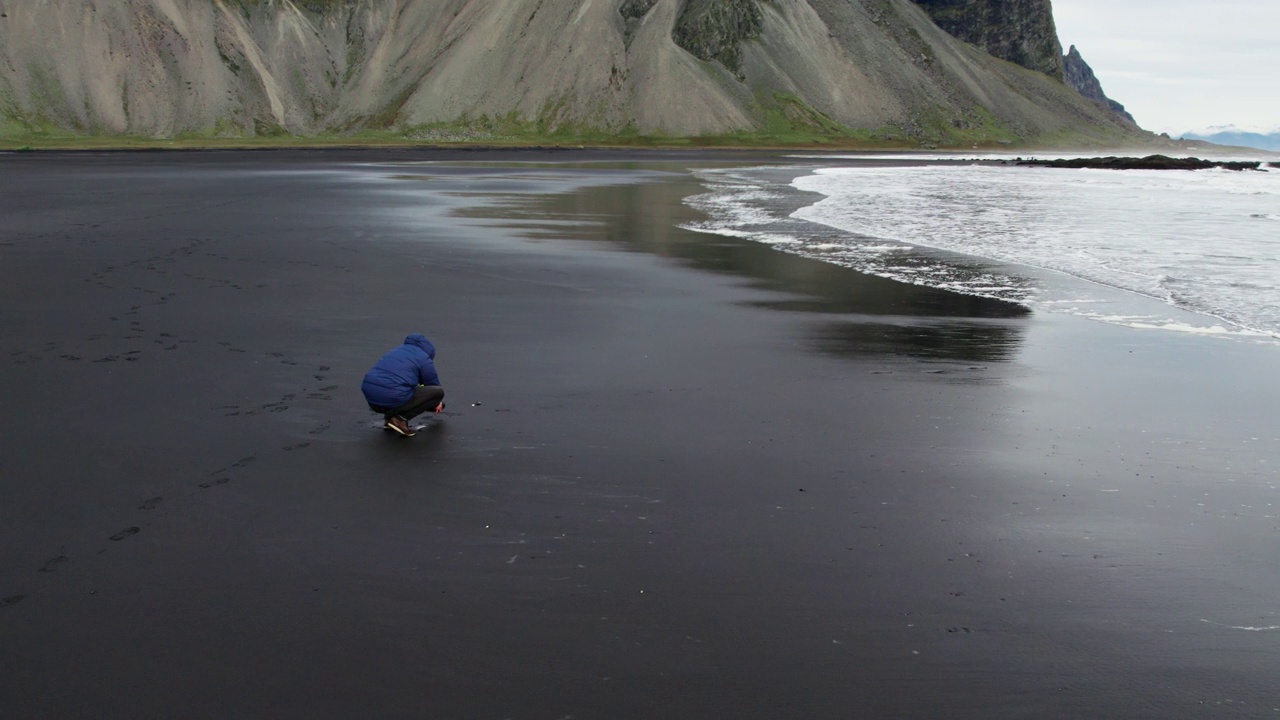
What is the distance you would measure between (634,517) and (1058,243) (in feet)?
71.1

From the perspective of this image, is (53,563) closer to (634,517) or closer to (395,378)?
(395,378)

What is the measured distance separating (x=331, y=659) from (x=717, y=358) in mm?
7646

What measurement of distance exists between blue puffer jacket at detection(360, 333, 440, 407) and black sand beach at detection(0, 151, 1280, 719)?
0.40 metres

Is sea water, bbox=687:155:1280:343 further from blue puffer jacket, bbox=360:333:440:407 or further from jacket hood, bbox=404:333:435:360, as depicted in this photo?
blue puffer jacket, bbox=360:333:440:407

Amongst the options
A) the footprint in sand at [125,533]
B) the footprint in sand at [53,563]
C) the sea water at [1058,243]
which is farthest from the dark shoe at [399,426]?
the sea water at [1058,243]

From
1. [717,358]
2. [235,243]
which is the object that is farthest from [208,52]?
[717,358]

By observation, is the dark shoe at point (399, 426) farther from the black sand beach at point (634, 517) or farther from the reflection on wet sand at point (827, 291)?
the reflection on wet sand at point (827, 291)

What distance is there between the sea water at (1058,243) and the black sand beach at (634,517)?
2990mm

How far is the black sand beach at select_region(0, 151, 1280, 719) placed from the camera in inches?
190

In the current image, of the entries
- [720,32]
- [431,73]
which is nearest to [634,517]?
[431,73]

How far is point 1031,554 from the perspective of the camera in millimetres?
6328

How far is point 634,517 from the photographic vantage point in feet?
22.4

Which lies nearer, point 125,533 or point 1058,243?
point 125,533

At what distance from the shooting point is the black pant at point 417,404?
338 inches
